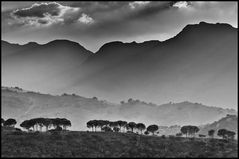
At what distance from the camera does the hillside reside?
17200cm

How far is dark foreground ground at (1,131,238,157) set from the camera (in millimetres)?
172125

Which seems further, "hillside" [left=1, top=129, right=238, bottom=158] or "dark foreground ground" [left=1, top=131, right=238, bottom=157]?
"dark foreground ground" [left=1, top=131, right=238, bottom=157]

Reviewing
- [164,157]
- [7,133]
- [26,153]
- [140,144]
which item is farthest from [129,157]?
[7,133]

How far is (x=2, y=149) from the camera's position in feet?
555

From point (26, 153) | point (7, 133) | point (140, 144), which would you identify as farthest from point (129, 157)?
point (7, 133)

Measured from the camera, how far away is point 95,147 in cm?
18475

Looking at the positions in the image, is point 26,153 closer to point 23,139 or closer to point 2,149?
point 2,149

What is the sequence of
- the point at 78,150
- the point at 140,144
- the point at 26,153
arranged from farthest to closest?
1. the point at 140,144
2. the point at 78,150
3. the point at 26,153

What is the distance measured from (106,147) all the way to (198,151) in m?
38.8

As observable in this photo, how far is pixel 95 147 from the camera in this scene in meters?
185

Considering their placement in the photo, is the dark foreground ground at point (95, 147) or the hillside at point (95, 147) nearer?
the hillside at point (95, 147)

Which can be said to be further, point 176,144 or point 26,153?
point 176,144

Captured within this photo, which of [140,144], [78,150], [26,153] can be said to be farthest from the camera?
[140,144]

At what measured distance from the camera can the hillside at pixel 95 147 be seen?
172 meters
